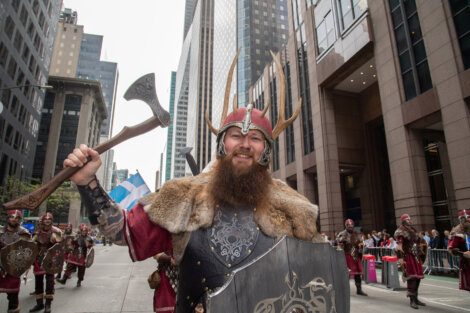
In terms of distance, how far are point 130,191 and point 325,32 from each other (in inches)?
836

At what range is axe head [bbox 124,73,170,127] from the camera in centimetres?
218

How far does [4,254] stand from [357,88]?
26.7 m

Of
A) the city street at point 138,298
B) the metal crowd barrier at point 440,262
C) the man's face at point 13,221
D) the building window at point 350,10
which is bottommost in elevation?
the city street at point 138,298

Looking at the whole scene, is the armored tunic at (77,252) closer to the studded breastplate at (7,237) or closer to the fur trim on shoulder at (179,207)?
the studded breastplate at (7,237)

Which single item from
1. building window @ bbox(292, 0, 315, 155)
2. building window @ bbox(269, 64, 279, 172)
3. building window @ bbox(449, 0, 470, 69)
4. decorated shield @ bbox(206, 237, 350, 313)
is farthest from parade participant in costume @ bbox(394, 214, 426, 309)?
building window @ bbox(269, 64, 279, 172)

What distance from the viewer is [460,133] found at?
1443 cm

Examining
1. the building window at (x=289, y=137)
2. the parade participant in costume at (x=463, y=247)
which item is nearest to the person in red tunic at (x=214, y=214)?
the parade participant in costume at (x=463, y=247)

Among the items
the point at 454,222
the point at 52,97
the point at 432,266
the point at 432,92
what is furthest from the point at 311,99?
the point at 52,97

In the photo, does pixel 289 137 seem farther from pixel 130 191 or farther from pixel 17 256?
pixel 17 256

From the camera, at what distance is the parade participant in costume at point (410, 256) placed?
25.1 ft

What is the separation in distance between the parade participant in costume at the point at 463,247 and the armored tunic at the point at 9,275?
9388 millimetres

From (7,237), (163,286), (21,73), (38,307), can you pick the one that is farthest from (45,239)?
(21,73)

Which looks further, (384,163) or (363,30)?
(384,163)

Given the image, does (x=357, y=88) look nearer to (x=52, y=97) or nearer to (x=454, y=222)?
(x=454, y=222)
